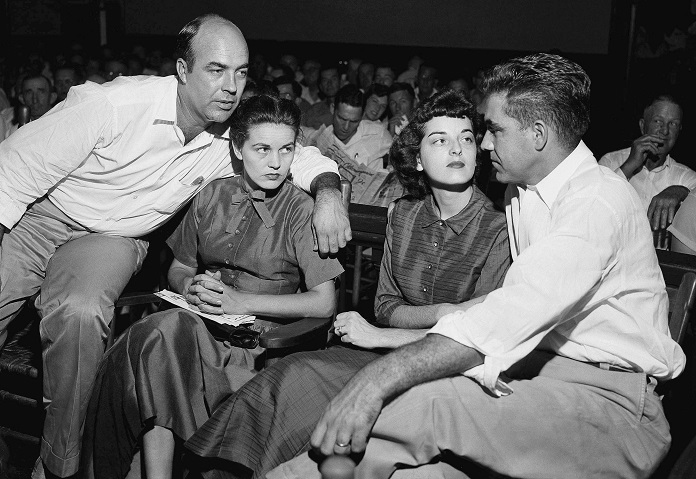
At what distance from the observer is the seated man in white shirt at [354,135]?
5.51 meters

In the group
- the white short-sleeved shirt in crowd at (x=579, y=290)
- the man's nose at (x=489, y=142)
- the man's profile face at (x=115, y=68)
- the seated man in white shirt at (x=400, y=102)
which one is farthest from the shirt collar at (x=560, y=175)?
the man's profile face at (x=115, y=68)

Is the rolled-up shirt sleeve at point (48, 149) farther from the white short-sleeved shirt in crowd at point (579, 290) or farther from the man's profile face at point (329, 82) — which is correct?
the man's profile face at point (329, 82)

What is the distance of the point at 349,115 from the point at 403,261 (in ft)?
10.9

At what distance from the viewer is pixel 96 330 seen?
7.77 ft

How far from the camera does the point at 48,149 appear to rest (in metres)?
2.45

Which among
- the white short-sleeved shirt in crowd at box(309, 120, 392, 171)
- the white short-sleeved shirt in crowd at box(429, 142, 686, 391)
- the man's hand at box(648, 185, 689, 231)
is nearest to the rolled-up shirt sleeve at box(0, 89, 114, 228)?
the white short-sleeved shirt in crowd at box(429, 142, 686, 391)

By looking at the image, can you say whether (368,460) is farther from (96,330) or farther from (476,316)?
(96,330)

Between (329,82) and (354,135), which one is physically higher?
(329,82)

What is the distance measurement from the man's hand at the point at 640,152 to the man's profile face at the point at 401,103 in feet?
7.33

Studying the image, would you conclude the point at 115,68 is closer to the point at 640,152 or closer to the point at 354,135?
the point at 354,135

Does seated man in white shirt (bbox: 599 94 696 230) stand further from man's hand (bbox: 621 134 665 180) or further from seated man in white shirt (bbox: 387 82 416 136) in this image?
seated man in white shirt (bbox: 387 82 416 136)

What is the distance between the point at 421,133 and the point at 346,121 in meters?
3.25

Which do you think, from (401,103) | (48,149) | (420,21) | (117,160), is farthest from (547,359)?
(420,21)

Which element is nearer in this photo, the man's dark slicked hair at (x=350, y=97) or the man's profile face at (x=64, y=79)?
the man's dark slicked hair at (x=350, y=97)
